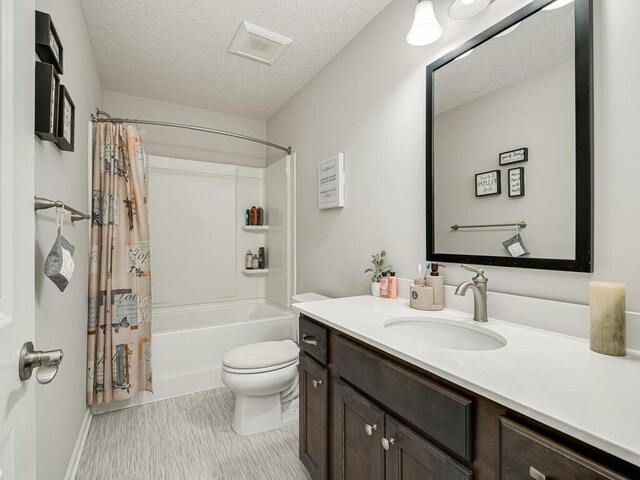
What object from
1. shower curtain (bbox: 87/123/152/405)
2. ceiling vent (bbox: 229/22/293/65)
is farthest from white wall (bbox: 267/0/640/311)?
shower curtain (bbox: 87/123/152/405)

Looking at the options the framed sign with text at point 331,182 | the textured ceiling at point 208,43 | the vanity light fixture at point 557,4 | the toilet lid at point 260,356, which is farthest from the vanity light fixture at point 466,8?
the toilet lid at point 260,356

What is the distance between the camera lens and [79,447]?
5.57ft

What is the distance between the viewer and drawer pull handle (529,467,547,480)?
0.58 m

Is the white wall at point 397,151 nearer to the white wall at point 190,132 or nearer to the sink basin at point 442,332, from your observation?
the sink basin at point 442,332

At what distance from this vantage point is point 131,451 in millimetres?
1754

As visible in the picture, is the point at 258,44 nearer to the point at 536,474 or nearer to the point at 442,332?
the point at 442,332

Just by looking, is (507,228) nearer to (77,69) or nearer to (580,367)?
(580,367)

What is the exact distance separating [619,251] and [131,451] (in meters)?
2.40

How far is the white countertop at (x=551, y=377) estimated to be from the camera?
0.53m

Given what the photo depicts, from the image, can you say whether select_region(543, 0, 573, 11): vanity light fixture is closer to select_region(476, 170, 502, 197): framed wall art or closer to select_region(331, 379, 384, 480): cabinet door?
select_region(476, 170, 502, 197): framed wall art

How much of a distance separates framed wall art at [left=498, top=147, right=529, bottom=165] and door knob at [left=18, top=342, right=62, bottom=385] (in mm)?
1467

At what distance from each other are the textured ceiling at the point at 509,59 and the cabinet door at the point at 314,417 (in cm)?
133

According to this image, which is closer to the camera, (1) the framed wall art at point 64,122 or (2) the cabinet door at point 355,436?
(2) the cabinet door at point 355,436

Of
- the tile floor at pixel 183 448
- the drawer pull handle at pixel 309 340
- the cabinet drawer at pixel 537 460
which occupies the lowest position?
the tile floor at pixel 183 448
